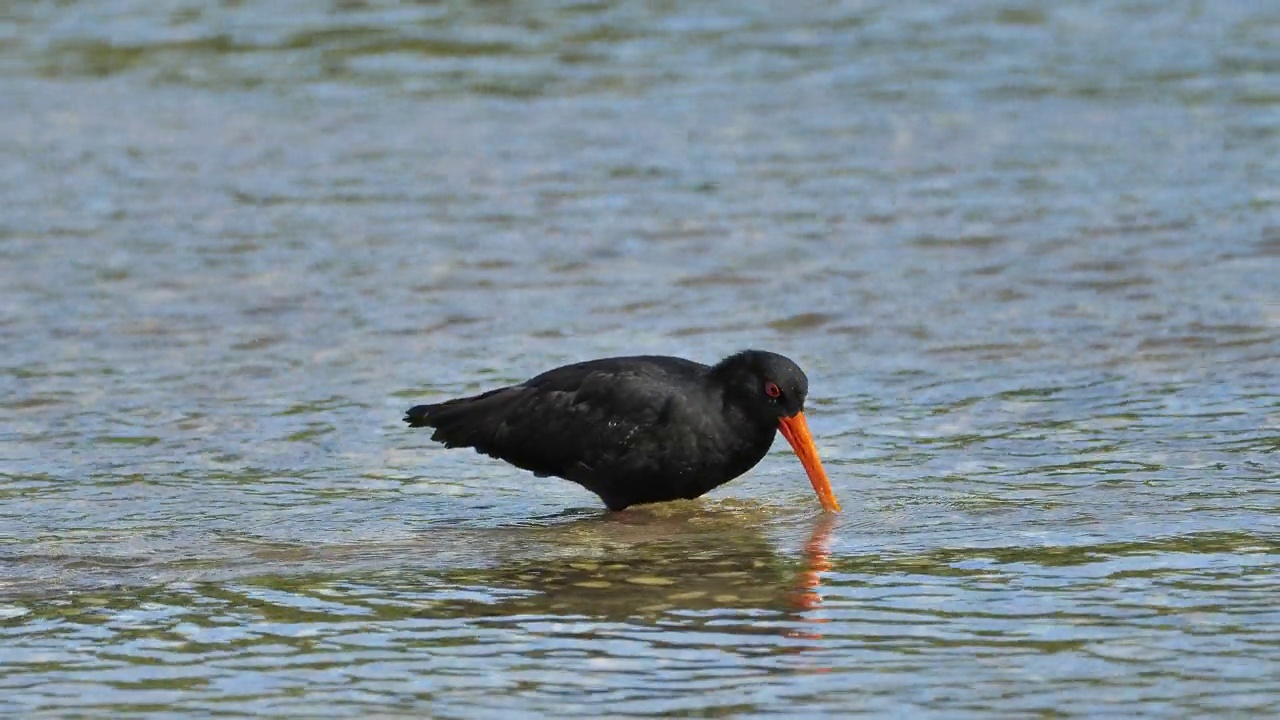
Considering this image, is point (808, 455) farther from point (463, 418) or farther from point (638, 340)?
point (638, 340)

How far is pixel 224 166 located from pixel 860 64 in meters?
5.82

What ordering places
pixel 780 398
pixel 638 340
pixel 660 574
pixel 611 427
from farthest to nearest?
pixel 638 340 < pixel 611 427 < pixel 780 398 < pixel 660 574

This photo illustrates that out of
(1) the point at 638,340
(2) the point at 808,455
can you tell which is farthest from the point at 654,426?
(1) the point at 638,340

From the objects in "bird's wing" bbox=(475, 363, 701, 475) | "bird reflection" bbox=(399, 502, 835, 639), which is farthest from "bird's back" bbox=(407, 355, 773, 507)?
"bird reflection" bbox=(399, 502, 835, 639)

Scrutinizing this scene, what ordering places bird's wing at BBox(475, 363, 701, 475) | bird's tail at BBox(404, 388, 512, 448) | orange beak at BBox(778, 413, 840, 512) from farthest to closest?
bird's tail at BBox(404, 388, 512, 448), bird's wing at BBox(475, 363, 701, 475), orange beak at BBox(778, 413, 840, 512)

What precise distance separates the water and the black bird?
0.21m

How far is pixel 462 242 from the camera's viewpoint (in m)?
14.0

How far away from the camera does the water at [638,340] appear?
261 inches

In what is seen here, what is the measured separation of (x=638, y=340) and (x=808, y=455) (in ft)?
10.4

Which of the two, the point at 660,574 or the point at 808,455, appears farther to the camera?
the point at 808,455

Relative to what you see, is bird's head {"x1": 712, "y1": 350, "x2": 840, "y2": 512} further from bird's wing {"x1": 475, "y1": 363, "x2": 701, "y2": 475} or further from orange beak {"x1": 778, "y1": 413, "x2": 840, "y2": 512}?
bird's wing {"x1": 475, "y1": 363, "x2": 701, "y2": 475}

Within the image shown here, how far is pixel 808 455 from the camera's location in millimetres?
8641

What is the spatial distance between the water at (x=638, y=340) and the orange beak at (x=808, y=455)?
139 millimetres

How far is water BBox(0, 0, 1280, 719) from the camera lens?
662 centimetres
